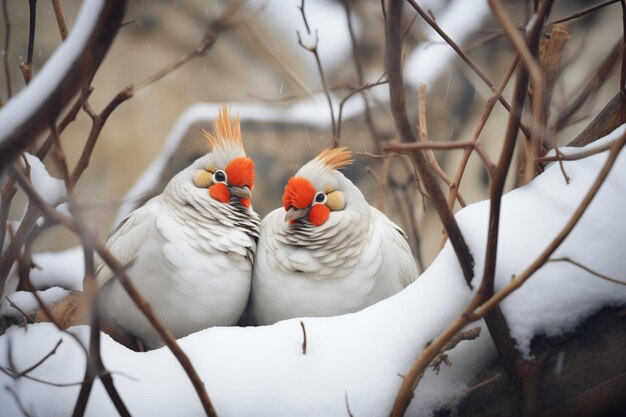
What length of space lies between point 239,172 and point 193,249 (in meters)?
0.21

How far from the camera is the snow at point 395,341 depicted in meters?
0.80

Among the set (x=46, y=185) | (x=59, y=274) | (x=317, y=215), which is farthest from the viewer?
(x=59, y=274)

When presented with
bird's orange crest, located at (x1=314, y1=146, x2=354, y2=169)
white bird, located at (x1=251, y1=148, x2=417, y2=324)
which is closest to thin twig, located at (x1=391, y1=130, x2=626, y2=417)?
white bird, located at (x1=251, y1=148, x2=417, y2=324)

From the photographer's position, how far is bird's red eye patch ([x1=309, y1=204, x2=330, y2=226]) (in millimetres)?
1255

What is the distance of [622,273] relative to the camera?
0.79 meters

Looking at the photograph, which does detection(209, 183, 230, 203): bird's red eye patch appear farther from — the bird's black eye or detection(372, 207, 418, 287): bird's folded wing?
detection(372, 207, 418, 287): bird's folded wing

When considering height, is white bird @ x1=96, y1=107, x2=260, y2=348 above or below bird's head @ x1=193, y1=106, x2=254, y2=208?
below

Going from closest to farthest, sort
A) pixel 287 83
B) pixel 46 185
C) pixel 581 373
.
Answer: pixel 581 373
pixel 46 185
pixel 287 83

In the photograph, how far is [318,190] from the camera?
1.29 m

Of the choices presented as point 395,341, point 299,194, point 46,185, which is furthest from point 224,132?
point 395,341

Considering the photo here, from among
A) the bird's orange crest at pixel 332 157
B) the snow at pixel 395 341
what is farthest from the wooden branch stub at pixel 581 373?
the bird's orange crest at pixel 332 157

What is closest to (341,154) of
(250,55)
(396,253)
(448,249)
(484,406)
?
(396,253)

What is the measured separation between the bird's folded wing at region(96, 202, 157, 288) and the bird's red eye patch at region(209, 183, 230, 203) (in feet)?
0.45

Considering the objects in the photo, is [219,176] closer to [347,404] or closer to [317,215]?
[317,215]
